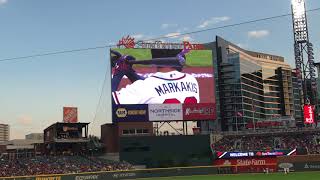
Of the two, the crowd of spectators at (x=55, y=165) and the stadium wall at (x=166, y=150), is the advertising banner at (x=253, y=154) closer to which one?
the stadium wall at (x=166, y=150)

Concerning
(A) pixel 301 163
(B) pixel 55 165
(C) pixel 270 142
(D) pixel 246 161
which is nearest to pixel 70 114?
(B) pixel 55 165

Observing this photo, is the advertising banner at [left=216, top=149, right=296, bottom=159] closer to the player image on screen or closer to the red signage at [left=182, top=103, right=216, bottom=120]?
the red signage at [left=182, top=103, right=216, bottom=120]

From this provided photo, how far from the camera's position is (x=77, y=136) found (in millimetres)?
70250

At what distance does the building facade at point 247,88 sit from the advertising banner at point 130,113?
58938 mm

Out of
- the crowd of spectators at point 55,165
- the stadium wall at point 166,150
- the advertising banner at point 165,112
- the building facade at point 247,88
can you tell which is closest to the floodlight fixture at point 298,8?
the stadium wall at point 166,150

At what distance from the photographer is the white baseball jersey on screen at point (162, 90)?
61062 mm

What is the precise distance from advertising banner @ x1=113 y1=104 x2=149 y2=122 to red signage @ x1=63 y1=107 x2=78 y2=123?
15.5 metres

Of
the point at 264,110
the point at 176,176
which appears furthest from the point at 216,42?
the point at 176,176

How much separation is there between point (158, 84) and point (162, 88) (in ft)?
2.55

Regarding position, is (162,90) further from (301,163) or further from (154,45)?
(301,163)

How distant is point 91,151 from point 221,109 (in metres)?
69.4

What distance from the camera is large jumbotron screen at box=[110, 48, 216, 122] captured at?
61.0 meters

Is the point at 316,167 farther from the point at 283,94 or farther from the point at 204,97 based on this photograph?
the point at 283,94

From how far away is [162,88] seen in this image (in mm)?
62406
